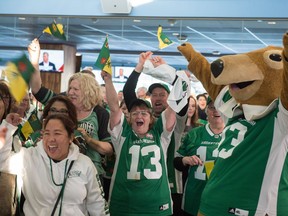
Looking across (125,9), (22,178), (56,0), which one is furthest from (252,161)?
(56,0)

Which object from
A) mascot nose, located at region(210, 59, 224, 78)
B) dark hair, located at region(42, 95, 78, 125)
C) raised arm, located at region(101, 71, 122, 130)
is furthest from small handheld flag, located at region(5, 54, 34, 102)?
raised arm, located at region(101, 71, 122, 130)

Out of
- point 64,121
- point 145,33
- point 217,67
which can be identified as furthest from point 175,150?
point 145,33

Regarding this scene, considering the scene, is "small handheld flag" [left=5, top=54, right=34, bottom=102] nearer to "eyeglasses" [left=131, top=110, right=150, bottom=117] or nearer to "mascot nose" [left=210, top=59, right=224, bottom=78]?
"mascot nose" [left=210, top=59, right=224, bottom=78]

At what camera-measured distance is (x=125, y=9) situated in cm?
786

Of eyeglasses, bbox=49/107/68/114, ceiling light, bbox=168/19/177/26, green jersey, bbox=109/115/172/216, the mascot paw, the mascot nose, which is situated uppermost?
ceiling light, bbox=168/19/177/26

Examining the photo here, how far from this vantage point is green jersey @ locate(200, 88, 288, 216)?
2.40 metres

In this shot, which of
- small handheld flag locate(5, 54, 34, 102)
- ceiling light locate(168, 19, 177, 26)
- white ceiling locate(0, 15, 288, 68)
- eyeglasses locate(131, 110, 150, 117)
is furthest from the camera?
white ceiling locate(0, 15, 288, 68)

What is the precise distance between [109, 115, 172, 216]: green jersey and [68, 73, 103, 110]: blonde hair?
1.05 ft

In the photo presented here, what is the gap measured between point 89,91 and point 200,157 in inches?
38.4

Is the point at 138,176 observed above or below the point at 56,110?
below

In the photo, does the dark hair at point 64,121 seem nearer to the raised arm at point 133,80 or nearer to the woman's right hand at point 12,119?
the woman's right hand at point 12,119

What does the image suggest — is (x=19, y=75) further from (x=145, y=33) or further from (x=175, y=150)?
(x=145, y=33)

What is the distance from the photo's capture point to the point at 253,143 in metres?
2.47

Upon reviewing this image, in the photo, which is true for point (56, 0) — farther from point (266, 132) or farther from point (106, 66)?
point (266, 132)
